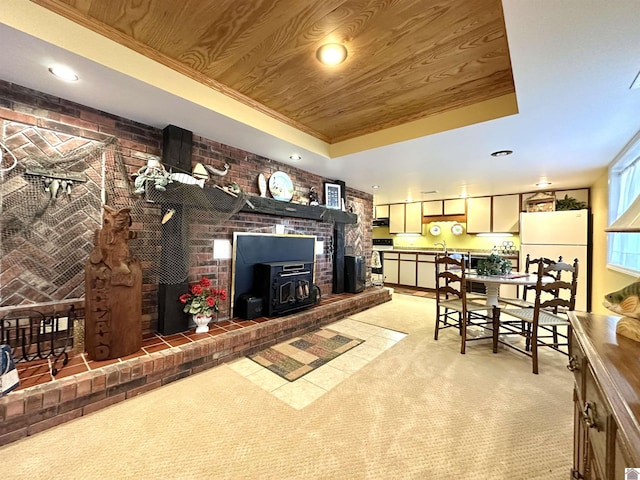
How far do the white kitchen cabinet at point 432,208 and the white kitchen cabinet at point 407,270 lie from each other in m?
1.07

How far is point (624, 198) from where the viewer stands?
3082 millimetres

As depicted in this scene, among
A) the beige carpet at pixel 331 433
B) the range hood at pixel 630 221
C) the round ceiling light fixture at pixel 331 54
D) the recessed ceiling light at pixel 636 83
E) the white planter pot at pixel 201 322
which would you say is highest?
the round ceiling light fixture at pixel 331 54

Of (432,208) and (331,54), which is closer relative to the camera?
(331,54)

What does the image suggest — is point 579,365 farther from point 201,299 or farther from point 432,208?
point 432,208

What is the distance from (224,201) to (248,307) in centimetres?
116

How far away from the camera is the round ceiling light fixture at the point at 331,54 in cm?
164

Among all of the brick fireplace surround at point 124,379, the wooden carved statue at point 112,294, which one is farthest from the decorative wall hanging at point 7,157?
the brick fireplace surround at point 124,379

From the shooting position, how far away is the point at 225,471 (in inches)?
49.4

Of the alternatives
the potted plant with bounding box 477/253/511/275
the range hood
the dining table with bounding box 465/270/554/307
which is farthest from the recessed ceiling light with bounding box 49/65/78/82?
the potted plant with bounding box 477/253/511/275

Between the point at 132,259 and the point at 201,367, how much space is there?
1053 millimetres

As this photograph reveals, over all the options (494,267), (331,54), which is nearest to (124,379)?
(331,54)

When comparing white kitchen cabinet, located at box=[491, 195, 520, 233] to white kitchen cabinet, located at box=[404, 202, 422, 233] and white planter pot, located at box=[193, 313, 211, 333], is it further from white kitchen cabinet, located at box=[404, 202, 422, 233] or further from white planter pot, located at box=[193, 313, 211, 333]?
white planter pot, located at box=[193, 313, 211, 333]

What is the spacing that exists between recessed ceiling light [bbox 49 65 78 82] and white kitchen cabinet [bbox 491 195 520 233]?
639 centimetres

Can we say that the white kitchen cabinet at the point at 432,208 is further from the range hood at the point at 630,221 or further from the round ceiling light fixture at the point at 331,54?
the range hood at the point at 630,221
